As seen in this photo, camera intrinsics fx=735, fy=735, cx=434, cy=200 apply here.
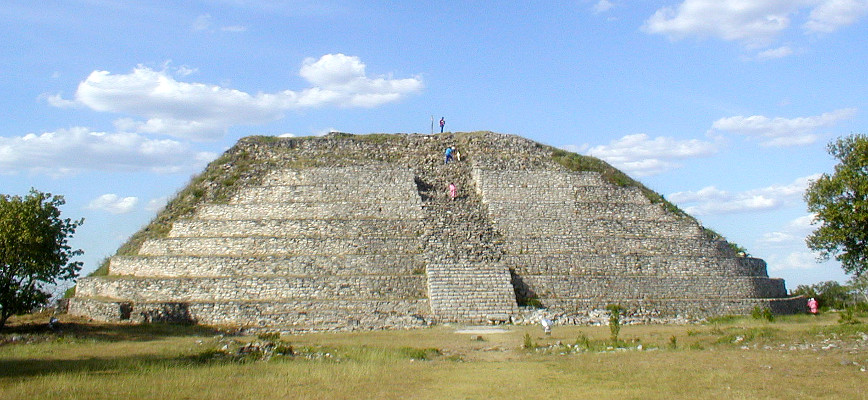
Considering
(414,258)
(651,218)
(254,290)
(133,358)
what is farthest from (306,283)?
(651,218)

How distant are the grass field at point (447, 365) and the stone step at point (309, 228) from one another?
8.22 m

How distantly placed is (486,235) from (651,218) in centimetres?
879

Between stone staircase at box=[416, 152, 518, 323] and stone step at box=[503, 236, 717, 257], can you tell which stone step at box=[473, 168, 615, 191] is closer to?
stone staircase at box=[416, 152, 518, 323]

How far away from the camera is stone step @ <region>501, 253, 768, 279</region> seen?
31703mm

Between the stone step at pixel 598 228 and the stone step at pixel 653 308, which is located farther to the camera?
the stone step at pixel 598 228

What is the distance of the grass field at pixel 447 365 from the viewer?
13445 mm

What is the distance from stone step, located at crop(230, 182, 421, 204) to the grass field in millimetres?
11240

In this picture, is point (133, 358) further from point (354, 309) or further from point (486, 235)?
point (486, 235)

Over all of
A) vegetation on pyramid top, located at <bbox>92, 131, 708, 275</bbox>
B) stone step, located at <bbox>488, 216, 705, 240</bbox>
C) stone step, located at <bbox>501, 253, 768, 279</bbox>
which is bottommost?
stone step, located at <bbox>501, 253, 768, 279</bbox>

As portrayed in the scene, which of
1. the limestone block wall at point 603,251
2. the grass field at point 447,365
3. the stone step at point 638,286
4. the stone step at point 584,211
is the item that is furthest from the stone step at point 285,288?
the stone step at point 584,211

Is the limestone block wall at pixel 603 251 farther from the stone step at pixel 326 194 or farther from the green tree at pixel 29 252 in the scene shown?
the green tree at pixel 29 252

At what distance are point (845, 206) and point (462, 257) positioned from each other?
48.0ft

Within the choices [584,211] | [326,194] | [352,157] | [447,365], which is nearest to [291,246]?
[326,194]

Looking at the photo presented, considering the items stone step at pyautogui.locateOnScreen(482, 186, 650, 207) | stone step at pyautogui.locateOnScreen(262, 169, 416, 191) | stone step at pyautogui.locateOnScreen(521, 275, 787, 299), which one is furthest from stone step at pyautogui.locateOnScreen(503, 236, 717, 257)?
stone step at pyautogui.locateOnScreen(262, 169, 416, 191)
